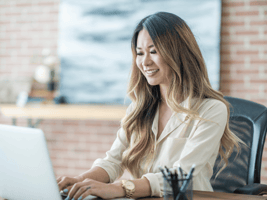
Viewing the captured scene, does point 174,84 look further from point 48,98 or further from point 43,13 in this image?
point 43,13

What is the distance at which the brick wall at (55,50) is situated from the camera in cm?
282

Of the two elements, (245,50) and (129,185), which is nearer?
(129,185)

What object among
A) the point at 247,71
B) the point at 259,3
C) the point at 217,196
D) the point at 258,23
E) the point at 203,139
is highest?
the point at 259,3

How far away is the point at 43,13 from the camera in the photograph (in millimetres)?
3389

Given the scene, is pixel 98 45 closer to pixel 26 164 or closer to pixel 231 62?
pixel 231 62

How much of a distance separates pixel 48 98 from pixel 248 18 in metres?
2.16

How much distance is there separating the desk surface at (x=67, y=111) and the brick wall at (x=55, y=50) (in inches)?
19.5

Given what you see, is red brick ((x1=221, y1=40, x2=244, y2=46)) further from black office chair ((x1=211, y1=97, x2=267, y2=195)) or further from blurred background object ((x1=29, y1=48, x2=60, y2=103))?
blurred background object ((x1=29, y1=48, x2=60, y2=103))

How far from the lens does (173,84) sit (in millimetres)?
1375

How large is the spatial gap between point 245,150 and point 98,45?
2077 millimetres

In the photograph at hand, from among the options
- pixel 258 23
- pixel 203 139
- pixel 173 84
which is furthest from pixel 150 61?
pixel 258 23

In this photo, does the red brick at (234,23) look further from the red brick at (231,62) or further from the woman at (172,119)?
the woman at (172,119)

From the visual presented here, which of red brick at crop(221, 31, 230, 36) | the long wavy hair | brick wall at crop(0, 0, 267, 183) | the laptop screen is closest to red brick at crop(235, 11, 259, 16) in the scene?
brick wall at crop(0, 0, 267, 183)

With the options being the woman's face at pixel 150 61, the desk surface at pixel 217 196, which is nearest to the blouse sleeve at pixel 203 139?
the desk surface at pixel 217 196
